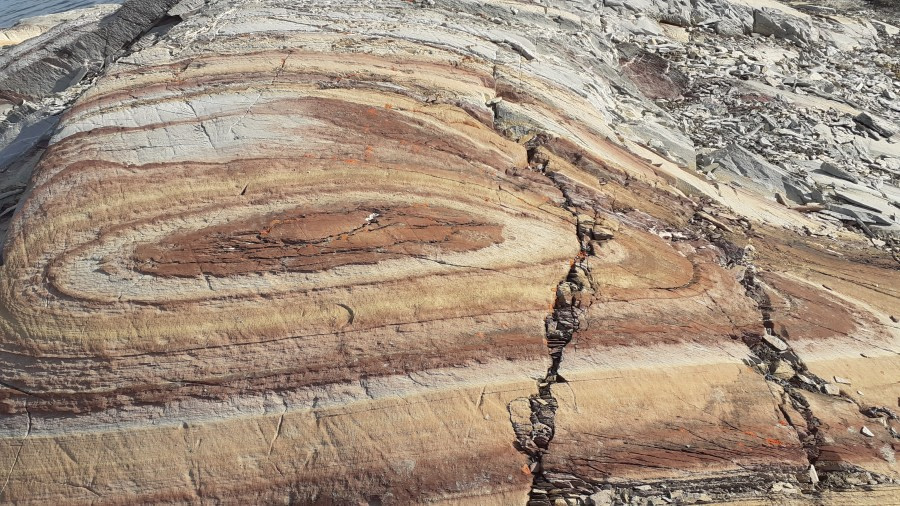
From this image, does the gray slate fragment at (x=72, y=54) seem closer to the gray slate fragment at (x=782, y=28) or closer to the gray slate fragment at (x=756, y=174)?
the gray slate fragment at (x=756, y=174)

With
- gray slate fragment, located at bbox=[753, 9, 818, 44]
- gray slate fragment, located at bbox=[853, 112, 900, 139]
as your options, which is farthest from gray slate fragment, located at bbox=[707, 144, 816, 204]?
gray slate fragment, located at bbox=[753, 9, 818, 44]

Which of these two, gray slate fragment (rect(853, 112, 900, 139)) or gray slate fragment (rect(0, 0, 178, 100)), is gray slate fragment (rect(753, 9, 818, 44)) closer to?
gray slate fragment (rect(853, 112, 900, 139))

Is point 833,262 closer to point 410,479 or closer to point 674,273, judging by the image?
point 674,273

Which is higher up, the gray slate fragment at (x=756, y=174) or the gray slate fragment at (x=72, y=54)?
the gray slate fragment at (x=72, y=54)

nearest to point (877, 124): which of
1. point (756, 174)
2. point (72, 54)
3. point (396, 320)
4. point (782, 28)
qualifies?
point (756, 174)

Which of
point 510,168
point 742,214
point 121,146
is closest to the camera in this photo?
point 121,146

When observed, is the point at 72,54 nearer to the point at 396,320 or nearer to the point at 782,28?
the point at 396,320

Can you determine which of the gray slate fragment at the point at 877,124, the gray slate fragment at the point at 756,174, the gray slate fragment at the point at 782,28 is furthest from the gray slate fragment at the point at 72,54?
the gray slate fragment at the point at 782,28

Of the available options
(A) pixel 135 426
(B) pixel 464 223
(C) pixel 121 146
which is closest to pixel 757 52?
(B) pixel 464 223
